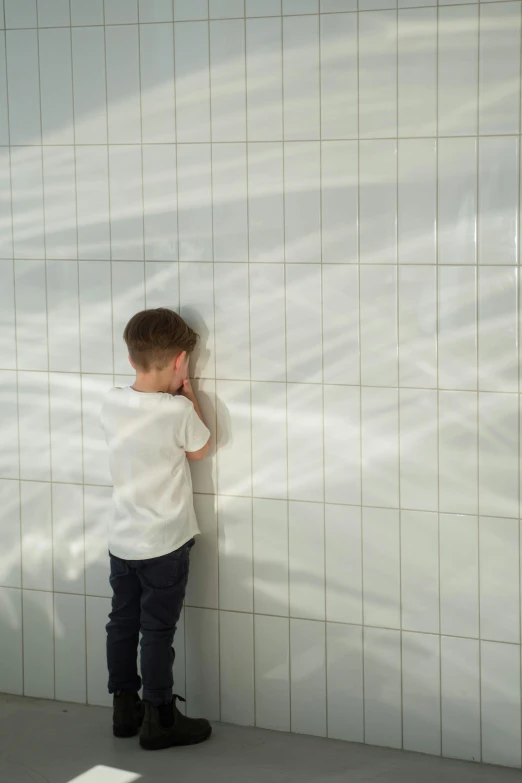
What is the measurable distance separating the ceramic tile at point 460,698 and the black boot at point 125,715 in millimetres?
879

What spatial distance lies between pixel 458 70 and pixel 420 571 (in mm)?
1314

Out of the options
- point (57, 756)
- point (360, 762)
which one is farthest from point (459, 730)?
point (57, 756)

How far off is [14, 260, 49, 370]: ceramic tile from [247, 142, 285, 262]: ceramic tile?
0.68 meters

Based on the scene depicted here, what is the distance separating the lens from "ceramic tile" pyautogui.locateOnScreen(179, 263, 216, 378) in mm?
2631

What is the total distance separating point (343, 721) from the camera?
8.65ft

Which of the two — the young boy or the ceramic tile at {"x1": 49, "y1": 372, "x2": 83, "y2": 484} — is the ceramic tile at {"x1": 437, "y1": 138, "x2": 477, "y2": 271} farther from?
the ceramic tile at {"x1": 49, "y1": 372, "x2": 83, "y2": 484}

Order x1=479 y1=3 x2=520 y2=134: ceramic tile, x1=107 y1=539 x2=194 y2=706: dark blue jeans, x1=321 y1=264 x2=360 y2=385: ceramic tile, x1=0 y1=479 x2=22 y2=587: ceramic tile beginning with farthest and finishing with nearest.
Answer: x1=0 y1=479 x2=22 y2=587: ceramic tile
x1=107 y1=539 x2=194 y2=706: dark blue jeans
x1=321 y1=264 x2=360 y2=385: ceramic tile
x1=479 y1=3 x2=520 y2=134: ceramic tile

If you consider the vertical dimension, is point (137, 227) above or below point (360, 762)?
above

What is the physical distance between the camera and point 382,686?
2588 mm

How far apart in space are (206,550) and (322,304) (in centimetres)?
81

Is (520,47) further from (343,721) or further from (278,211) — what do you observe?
(343,721)

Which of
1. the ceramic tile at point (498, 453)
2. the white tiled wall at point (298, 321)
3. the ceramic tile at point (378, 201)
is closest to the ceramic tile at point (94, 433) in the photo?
the white tiled wall at point (298, 321)

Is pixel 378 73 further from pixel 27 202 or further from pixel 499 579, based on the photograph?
pixel 499 579

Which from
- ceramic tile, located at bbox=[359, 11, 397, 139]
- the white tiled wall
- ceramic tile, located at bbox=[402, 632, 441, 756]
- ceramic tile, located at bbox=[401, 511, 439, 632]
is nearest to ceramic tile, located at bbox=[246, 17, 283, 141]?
the white tiled wall
